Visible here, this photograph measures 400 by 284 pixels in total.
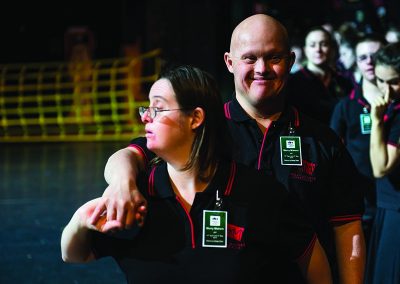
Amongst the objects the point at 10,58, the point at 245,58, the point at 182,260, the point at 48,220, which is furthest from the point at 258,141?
the point at 10,58

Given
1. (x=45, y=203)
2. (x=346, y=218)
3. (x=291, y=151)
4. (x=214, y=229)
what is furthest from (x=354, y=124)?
(x=45, y=203)

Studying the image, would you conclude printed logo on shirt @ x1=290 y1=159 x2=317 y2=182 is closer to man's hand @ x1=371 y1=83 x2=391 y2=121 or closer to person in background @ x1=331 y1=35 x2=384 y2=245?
man's hand @ x1=371 y1=83 x2=391 y2=121

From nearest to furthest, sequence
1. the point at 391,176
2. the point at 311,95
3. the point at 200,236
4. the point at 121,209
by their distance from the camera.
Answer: the point at 121,209 < the point at 200,236 < the point at 391,176 < the point at 311,95

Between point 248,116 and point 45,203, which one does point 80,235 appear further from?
point 45,203

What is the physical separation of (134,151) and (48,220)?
5345 millimetres

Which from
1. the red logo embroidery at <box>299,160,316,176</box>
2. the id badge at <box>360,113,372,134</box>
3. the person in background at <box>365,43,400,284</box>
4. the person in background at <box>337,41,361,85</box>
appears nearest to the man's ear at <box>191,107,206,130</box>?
the red logo embroidery at <box>299,160,316,176</box>

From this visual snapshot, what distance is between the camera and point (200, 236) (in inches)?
91.6

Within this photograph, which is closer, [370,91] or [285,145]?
[285,145]

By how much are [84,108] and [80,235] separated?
47.7ft

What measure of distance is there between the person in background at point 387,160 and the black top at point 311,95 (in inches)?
49.1

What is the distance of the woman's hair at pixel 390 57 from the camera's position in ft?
14.2

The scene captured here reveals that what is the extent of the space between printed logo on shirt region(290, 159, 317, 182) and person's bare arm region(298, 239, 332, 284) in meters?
0.36

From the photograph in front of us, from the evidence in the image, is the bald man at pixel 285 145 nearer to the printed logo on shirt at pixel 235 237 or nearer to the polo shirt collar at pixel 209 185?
the polo shirt collar at pixel 209 185

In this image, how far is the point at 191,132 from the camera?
2385 mm
